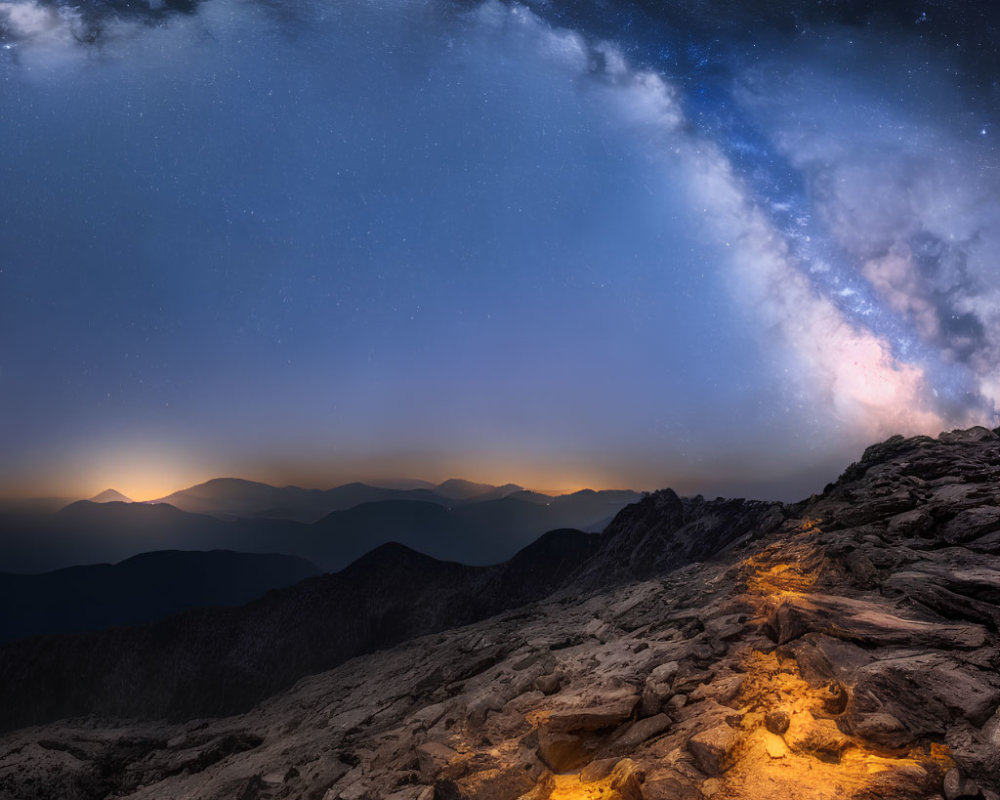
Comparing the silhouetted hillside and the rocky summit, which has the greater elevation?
the rocky summit

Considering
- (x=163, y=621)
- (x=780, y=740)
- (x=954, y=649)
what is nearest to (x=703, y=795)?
(x=780, y=740)

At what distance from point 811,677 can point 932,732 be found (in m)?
2.37

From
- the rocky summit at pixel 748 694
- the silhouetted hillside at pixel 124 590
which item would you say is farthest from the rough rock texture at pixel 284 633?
the silhouetted hillside at pixel 124 590

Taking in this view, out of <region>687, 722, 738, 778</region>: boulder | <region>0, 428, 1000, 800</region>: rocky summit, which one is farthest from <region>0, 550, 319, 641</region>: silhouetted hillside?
<region>687, 722, 738, 778</region>: boulder

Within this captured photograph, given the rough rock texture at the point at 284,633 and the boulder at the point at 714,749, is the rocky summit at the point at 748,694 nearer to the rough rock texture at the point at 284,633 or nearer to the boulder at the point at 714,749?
the boulder at the point at 714,749

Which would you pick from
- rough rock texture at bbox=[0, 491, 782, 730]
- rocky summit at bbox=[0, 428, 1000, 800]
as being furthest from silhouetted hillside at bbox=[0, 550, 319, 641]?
rocky summit at bbox=[0, 428, 1000, 800]

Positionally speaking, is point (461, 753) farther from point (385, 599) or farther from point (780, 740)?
point (385, 599)

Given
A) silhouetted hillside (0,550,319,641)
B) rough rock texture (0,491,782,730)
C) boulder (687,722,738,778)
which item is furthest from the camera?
silhouetted hillside (0,550,319,641)

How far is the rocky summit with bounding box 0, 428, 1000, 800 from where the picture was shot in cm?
747

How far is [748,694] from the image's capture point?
9.73 m

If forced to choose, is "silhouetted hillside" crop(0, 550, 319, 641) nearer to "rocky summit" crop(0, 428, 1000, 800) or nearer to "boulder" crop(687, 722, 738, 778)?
"rocky summit" crop(0, 428, 1000, 800)

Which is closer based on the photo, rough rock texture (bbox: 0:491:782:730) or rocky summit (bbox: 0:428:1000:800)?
rocky summit (bbox: 0:428:1000:800)

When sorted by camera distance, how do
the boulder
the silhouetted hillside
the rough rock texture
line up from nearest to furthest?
the boulder, the rough rock texture, the silhouetted hillside

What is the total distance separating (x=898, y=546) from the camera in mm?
15414
